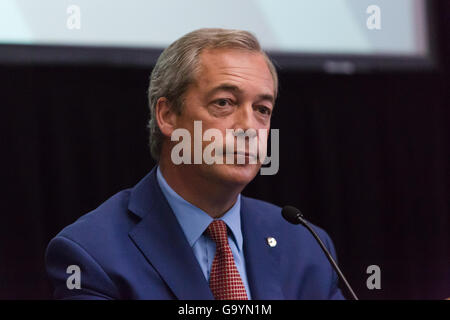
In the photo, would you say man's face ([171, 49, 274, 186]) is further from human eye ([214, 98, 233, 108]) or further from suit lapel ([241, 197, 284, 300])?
suit lapel ([241, 197, 284, 300])

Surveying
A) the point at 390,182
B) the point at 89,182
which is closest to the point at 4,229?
the point at 89,182

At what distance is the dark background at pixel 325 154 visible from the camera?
2.17 meters

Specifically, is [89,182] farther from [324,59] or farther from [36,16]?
[324,59]

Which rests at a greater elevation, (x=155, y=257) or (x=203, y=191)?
(x=203, y=191)

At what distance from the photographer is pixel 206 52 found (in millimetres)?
1562

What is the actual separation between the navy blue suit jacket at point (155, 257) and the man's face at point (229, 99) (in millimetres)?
171

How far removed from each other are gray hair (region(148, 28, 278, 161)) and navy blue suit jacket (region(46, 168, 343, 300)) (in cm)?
24

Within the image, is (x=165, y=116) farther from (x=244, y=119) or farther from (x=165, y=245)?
(x=165, y=245)

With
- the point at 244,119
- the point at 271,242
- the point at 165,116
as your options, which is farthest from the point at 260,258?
the point at 165,116

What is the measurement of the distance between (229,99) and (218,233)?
0.34 meters

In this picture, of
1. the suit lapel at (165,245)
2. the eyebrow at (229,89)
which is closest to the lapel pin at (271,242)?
the suit lapel at (165,245)

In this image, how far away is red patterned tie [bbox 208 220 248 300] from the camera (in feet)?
4.63

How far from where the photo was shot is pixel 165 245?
145 cm
